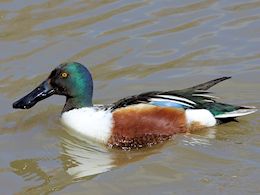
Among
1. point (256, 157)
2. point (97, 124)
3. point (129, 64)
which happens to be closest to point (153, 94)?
point (97, 124)

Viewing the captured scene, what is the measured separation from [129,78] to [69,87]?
48.9 inches

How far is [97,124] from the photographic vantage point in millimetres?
7176

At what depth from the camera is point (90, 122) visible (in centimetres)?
725

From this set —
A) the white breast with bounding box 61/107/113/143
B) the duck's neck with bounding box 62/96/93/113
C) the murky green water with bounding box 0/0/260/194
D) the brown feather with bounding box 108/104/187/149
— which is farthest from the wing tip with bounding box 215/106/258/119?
the duck's neck with bounding box 62/96/93/113

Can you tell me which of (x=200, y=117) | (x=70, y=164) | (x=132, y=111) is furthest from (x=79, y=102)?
(x=200, y=117)

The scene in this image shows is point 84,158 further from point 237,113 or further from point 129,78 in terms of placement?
point 129,78

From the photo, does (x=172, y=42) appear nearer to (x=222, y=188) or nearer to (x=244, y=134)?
(x=244, y=134)

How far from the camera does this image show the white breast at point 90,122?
7109 millimetres

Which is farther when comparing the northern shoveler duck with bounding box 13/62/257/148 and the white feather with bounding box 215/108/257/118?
the white feather with bounding box 215/108/257/118

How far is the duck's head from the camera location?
24.3 feet

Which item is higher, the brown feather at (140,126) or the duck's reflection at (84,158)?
the brown feather at (140,126)

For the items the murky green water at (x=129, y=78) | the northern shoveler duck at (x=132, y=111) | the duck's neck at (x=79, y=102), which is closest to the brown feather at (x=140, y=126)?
the northern shoveler duck at (x=132, y=111)

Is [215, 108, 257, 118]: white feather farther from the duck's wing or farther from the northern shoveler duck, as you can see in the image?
the duck's wing

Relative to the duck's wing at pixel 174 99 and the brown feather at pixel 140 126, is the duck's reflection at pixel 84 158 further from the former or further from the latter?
the duck's wing at pixel 174 99
